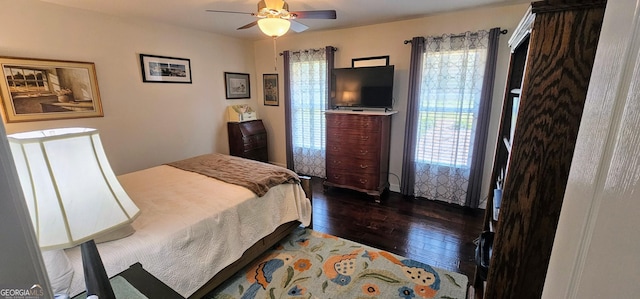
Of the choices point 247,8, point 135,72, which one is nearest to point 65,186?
point 247,8

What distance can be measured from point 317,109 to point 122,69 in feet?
8.26

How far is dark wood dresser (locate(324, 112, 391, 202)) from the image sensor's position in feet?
10.7

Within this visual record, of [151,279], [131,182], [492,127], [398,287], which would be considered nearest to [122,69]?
[131,182]

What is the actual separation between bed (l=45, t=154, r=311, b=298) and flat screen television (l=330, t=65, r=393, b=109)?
152 cm

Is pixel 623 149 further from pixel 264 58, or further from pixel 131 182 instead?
pixel 264 58

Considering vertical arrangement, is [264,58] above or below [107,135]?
above

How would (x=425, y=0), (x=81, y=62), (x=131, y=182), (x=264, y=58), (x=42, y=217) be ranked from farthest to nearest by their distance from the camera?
1. (x=264, y=58)
2. (x=81, y=62)
3. (x=425, y=0)
4. (x=131, y=182)
5. (x=42, y=217)

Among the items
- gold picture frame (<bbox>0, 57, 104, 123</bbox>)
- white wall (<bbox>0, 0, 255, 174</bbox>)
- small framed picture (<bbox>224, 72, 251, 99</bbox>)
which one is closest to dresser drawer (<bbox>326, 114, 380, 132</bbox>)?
small framed picture (<bbox>224, 72, 251, 99</bbox>)

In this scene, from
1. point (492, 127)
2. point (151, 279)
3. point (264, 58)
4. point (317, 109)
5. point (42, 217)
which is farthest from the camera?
point (264, 58)

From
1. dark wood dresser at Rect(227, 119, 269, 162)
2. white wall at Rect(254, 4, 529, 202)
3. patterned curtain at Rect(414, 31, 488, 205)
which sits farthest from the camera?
dark wood dresser at Rect(227, 119, 269, 162)

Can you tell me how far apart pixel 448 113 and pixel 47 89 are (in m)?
4.25

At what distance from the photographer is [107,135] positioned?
2.93 meters

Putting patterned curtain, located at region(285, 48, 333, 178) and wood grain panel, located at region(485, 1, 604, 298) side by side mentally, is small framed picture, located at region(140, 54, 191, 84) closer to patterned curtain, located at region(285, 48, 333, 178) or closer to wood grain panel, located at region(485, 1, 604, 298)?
patterned curtain, located at region(285, 48, 333, 178)

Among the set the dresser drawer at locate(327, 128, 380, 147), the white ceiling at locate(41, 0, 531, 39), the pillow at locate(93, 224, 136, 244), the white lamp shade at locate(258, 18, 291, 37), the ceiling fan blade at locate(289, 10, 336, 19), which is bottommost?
the pillow at locate(93, 224, 136, 244)
